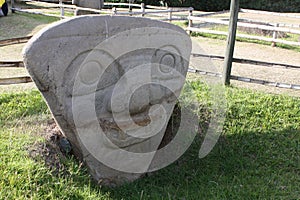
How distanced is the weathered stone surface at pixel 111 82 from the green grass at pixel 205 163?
0.22 metres

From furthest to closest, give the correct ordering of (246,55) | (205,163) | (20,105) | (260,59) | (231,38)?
(246,55), (260,59), (231,38), (20,105), (205,163)

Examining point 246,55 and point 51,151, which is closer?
point 51,151

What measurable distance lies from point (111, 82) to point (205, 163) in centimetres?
121

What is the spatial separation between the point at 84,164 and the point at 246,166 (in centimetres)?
143

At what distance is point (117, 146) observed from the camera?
293 cm

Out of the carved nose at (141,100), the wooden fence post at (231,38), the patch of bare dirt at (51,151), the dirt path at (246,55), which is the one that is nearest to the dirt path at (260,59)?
the dirt path at (246,55)

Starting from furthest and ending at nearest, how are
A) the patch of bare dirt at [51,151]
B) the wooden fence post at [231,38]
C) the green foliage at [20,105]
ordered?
the wooden fence post at [231,38] → the green foliage at [20,105] → the patch of bare dirt at [51,151]

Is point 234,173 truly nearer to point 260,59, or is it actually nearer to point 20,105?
point 20,105

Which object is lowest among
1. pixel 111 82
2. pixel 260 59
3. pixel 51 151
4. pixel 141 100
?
pixel 260 59

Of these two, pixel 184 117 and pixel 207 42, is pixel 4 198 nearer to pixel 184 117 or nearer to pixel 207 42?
pixel 184 117

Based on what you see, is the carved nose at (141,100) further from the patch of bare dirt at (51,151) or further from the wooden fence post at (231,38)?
the wooden fence post at (231,38)

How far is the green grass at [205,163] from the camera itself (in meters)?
2.69

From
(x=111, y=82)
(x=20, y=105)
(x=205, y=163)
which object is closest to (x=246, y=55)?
(x=205, y=163)

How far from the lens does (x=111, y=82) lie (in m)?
2.81
